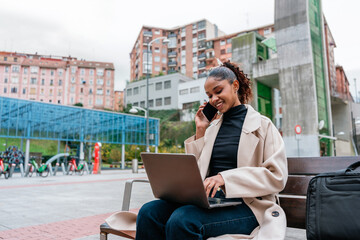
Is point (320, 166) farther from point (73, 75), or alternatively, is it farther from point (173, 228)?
point (73, 75)

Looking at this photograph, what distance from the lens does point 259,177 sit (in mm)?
1831

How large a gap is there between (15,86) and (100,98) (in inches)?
769

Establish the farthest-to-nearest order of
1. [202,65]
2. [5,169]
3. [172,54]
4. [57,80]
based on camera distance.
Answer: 1. [57,80]
2. [172,54]
3. [202,65]
4. [5,169]

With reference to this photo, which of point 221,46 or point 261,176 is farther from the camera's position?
point 221,46

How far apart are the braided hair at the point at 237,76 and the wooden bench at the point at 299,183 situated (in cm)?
59

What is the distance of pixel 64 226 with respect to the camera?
4238 mm

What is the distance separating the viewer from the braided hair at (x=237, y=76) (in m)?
2.25

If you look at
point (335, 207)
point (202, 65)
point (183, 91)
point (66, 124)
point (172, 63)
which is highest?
point (172, 63)

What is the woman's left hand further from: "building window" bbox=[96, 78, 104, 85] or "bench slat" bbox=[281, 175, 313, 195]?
"building window" bbox=[96, 78, 104, 85]

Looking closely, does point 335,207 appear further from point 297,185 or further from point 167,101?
point 167,101

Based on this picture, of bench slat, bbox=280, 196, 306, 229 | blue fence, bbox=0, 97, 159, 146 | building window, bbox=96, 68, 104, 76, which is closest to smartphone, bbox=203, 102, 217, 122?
bench slat, bbox=280, 196, 306, 229

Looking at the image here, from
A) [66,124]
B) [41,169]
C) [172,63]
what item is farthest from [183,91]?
[41,169]

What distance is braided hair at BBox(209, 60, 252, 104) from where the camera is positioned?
2.25 m

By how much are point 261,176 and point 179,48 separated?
74.7 m
